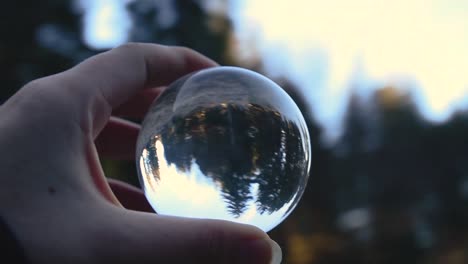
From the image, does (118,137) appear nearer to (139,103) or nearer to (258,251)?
(139,103)

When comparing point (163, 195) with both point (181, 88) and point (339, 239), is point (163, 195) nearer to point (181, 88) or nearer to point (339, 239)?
point (181, 88)

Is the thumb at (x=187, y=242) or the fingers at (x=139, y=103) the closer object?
the thumb at (x=187, y=242)

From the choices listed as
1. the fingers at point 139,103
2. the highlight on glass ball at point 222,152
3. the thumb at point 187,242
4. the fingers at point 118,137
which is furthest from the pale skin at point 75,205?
the fingers at point 118,137

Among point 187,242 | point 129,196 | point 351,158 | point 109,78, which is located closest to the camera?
A: point 187,242

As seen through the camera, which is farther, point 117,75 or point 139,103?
point 139,103

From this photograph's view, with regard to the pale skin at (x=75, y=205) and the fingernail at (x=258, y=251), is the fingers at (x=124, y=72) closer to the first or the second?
the pale skin at (x=75, y=205)

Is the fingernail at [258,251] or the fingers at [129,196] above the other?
the fingernail at [258,251]

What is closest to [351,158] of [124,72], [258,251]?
[124,72]
